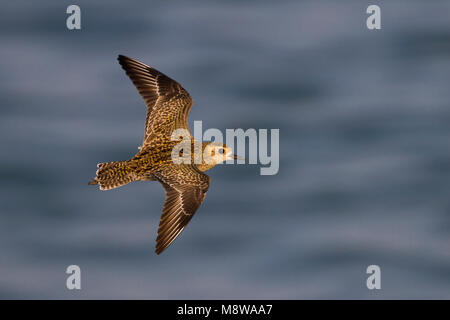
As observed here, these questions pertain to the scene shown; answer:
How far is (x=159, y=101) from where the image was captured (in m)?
13.6

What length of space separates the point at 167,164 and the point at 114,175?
2.48 feet

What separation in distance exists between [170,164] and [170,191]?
406 millimetres

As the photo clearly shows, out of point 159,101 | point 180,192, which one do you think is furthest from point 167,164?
point 159,101

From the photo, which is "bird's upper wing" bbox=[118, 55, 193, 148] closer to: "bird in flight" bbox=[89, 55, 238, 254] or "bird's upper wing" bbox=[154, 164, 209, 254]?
"bird in flight" bbox=[89, 55, 238, 254]

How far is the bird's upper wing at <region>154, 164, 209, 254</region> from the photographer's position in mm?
12031

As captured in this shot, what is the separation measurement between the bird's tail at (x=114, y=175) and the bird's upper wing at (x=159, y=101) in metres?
0.80

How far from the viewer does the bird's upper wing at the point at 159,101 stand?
522 inches

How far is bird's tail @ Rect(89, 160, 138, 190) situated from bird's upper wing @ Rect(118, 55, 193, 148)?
2.61ft

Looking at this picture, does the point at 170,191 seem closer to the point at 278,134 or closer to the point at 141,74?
the point at 141,74

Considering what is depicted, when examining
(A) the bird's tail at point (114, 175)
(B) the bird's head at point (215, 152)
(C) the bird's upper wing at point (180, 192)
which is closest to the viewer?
(C) the bird's upper wing at point (180, 192)

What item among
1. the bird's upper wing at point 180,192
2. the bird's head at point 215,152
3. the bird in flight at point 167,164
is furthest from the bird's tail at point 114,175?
the bird's head at point 215,152

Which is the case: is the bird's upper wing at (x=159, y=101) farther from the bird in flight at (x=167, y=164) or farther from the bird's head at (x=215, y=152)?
the bird's head at (x=215, y=152)

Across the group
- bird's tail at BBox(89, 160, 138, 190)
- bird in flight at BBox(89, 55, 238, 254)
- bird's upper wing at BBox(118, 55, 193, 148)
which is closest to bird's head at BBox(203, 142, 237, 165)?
bird in flight at BBox(89, 55, 238, 254)

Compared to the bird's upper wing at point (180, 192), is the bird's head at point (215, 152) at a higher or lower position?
higher
